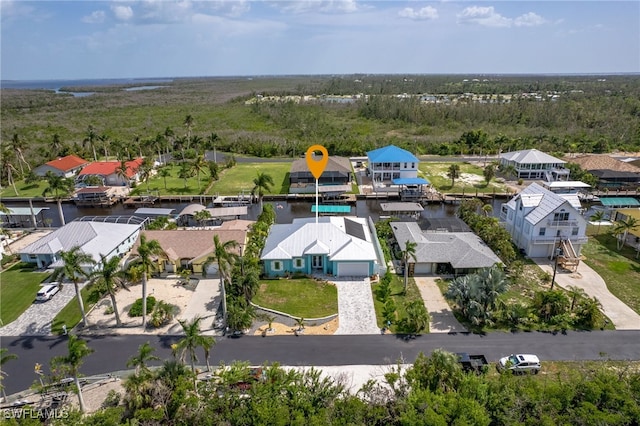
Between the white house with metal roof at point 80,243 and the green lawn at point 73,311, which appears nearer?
the green lawn at point 73,311

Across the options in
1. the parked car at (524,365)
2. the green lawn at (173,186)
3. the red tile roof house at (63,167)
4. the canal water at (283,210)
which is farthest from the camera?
the red tile roof house at (63,167)

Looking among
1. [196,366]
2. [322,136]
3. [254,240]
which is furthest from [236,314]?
[322,136]

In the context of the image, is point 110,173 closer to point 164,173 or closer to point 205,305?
point 164,173

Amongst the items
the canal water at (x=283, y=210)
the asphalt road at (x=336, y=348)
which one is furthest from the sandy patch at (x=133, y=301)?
the canal water at (x=283, y=210)

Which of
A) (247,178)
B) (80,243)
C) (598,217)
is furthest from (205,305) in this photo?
(598,217)

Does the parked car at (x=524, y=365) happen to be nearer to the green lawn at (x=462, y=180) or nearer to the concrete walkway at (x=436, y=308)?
the concrete walkway at (x=436, y=308)

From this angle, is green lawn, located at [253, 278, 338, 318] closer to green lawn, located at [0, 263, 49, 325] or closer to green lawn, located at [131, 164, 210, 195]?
green lawn, located at [0, 263, 49, 325]

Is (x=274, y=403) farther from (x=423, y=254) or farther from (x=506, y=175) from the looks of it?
(x=506, y=175)
